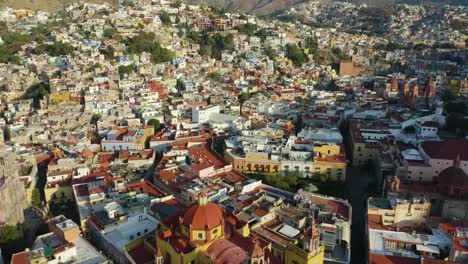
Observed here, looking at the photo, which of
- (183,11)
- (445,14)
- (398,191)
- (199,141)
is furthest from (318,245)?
(445,14)

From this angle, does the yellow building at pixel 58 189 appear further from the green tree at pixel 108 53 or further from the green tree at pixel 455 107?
the green tree at pixel 455 107

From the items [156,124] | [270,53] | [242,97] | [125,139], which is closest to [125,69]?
[242,97]

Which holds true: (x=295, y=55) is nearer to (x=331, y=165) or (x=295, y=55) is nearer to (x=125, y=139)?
(x=331, y=165)

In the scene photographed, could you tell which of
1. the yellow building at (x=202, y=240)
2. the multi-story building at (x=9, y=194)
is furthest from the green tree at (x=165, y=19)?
the yellow building at (x=202, y=240)

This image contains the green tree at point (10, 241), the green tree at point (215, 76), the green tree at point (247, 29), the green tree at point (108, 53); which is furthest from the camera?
the green tree at point (247, 29)

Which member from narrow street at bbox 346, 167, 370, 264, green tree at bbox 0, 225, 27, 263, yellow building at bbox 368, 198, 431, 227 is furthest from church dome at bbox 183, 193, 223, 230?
yellow building at bbox 368, 198, 431, 227
